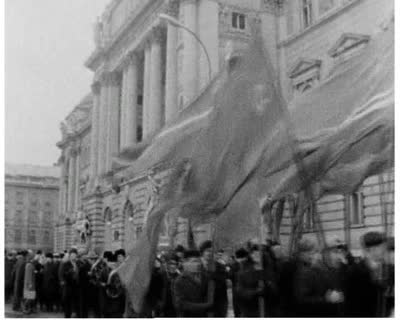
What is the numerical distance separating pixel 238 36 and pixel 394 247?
23.9 metres

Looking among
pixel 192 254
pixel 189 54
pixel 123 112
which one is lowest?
pixel 192 254

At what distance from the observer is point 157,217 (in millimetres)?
8172

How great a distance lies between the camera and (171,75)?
32.4 meters

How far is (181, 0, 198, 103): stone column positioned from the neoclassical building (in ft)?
0.14

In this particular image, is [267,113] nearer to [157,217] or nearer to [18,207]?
[157,217]

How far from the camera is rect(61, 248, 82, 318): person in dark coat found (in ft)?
45.4

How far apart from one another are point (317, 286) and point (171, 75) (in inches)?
1014

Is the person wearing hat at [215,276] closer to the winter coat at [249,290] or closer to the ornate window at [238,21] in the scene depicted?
the winter coat at [249,290]

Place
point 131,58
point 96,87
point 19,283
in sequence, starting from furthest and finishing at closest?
point 96,87
point 131,58
point 19,283

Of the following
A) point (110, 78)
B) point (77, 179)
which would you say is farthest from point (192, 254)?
point (77, 179)

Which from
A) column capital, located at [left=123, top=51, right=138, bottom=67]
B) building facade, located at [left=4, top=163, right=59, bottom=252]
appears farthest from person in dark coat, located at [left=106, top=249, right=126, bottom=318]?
column capital, located at [left=123, top=51, right=138, bottom=67]

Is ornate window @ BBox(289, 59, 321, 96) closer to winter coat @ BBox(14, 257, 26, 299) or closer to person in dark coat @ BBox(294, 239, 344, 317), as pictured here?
winter coat @ BBox(14, 257, 26, 299)

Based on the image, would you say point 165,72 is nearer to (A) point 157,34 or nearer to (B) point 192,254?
(A) point 157,34

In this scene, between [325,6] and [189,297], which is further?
[325,6]
